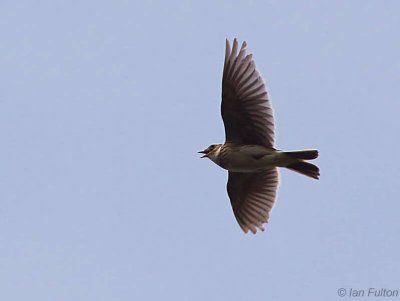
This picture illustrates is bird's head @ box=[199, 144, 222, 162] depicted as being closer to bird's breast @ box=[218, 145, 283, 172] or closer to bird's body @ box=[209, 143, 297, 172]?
bird's body @ box=[209, 143, 297, 172]

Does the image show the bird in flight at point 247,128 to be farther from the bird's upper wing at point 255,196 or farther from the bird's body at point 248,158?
the bird's upper wing at point 255,196

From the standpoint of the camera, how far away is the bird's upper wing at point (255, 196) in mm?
15164

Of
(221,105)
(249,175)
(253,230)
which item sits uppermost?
(221,105)

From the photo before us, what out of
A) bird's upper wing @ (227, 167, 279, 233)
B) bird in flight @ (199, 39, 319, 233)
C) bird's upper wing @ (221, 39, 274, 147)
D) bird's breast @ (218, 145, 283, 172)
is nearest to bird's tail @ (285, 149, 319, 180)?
bird in flight @ (199, 39, 319, 233)

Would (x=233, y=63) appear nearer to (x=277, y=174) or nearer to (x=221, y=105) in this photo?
(x=221, y=105)

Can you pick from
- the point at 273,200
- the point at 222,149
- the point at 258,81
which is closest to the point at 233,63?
the point at 258,81

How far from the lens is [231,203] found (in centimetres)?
1545

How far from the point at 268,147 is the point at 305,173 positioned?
0.71 meters

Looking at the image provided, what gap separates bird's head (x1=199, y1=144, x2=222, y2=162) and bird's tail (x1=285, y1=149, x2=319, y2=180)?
118 centimetres

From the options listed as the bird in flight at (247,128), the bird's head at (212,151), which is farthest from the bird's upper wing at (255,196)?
the bird's head at (212,151)

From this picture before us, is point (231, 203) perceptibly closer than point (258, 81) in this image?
No

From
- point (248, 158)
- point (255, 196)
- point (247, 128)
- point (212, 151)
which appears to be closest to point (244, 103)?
point (247, 128)

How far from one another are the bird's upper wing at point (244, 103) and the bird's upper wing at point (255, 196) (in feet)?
3.59

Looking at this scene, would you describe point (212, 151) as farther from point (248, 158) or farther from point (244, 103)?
point (244, 103)
